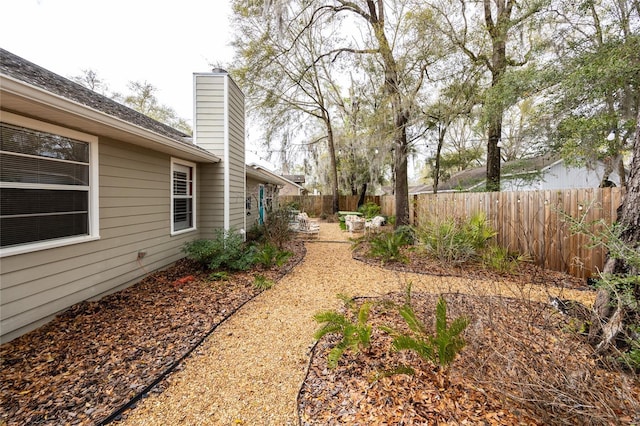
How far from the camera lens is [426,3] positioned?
6.89 m

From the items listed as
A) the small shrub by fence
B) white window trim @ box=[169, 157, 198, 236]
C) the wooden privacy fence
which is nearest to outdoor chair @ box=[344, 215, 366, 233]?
the small shrub by fence

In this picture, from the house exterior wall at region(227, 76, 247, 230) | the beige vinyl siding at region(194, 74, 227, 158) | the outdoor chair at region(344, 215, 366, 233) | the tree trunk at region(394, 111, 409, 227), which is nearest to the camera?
the beige vinyl siding at region(194, 74, 227, 158)

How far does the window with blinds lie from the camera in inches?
104

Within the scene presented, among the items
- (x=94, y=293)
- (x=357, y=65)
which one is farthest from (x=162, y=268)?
(x=357, y=65)

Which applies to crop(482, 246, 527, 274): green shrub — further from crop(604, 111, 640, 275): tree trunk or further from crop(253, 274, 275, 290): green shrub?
crop(253, 274, 275, 290): green shrub

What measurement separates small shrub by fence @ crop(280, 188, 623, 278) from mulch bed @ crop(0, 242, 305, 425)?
4769 millimetres

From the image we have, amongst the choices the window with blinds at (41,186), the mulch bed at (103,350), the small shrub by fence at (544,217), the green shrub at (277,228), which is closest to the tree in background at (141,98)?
the green shrub at (277,228)

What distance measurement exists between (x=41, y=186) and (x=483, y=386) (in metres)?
4.79

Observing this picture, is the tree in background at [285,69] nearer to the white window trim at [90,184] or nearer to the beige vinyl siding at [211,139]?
the beige vinyl siding at [211,139]

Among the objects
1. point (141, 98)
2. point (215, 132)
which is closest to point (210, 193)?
point (215, 132)

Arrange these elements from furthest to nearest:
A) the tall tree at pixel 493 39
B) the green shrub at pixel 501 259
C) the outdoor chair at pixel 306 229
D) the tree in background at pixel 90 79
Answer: the tree in background at pixel 90 79, the outdoor chair at pixel 306 229, the tall tree at pixel 493 39, the green shrub at pixel 501 259

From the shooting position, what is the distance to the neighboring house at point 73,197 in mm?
2611

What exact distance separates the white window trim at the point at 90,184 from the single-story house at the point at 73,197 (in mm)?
10

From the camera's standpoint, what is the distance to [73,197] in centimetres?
330
